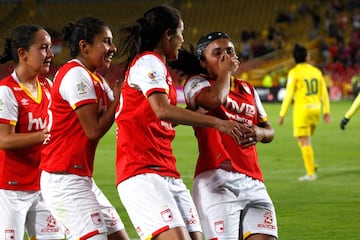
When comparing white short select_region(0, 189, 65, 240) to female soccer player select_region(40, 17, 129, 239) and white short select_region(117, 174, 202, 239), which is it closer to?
female soccer player select_region(40, 17, 129, 239)

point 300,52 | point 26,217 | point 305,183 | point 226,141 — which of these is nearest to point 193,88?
point 226,141

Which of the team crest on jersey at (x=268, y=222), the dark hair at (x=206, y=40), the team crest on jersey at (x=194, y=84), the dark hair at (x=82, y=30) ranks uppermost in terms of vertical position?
the dark hair at (x=82, y=30)

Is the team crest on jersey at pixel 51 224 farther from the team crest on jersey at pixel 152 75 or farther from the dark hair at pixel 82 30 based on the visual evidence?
the team crest on jersey at pixel 152 75

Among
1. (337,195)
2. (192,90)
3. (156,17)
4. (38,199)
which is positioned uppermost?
(156,17)

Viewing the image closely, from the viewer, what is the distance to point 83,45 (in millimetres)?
5754

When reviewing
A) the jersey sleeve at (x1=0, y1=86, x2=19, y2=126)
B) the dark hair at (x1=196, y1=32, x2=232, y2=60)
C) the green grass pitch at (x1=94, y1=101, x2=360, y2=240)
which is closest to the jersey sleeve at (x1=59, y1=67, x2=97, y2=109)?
the jersey sleeve at (x1=0, y1=86, x2=19, y2=126)

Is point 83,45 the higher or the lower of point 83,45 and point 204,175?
the higher

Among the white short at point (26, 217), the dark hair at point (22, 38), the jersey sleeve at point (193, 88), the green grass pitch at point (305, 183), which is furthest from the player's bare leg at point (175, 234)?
the green grass pitch at point (305, 183)

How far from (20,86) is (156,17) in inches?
51.0

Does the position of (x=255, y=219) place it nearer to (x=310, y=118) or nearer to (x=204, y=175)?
(x=204, y=175)

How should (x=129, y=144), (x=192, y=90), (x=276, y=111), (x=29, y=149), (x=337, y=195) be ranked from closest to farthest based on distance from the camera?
(x=129, y=144), (x=192, y=90), (x=29, y=149), (x=337, y=195), (x=276, y=111)

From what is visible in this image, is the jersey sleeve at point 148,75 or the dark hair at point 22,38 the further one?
the dark hair at point 22,38

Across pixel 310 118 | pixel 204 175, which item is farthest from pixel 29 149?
pixel 310 118

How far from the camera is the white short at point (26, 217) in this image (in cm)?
597
